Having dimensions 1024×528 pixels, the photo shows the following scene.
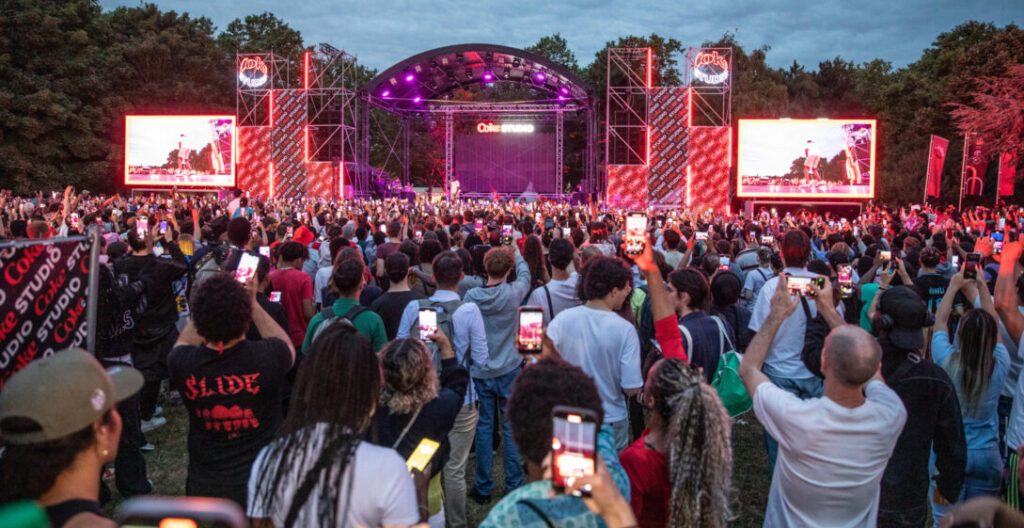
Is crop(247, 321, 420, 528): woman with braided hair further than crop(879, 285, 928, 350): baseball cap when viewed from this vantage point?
No

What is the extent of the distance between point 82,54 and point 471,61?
16834 millimetres

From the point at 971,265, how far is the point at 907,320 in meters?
0.96

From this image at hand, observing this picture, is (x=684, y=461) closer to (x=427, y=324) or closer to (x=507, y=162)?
(x=427, y=324)

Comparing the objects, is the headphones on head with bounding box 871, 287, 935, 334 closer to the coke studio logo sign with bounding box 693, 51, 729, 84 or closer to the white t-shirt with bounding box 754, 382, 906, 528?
the white t-shirt with bounding box 754, 382, 906, 528

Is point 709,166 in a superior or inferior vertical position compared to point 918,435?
superior

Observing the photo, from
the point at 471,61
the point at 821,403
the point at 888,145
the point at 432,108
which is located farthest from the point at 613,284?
the point at 888,145

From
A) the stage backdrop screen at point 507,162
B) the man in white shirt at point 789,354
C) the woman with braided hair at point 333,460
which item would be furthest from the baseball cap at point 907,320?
the stage backdrop screen at point 507,162

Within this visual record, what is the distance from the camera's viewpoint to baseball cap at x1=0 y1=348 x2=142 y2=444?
1634mm

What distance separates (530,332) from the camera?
112 inches

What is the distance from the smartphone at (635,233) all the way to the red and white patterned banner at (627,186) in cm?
2006

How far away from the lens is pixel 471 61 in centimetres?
2408

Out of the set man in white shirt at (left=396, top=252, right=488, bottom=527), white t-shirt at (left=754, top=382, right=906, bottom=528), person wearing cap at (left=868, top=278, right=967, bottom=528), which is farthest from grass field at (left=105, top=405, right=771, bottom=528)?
white t-shirt at (left=754, top=382, right=906, bottom=528)

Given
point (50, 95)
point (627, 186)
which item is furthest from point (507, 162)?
point (50, 95)

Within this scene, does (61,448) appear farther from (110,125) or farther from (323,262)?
(110,125)
